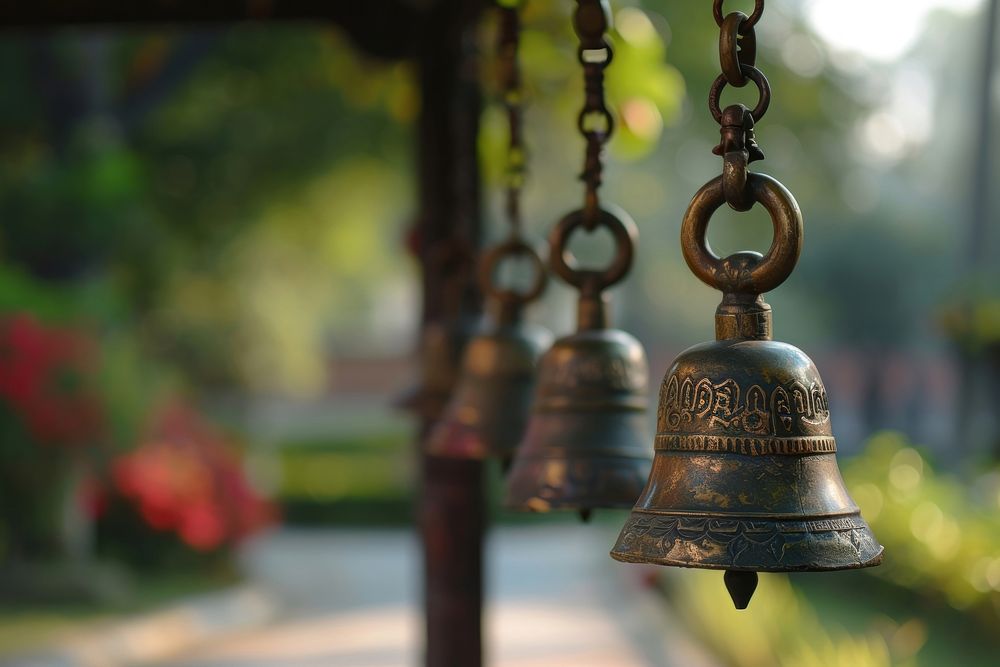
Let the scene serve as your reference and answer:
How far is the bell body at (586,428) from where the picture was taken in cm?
310

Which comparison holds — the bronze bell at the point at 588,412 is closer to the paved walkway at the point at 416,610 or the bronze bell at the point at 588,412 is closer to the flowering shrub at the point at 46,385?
the paved walkway at the point at 416,610

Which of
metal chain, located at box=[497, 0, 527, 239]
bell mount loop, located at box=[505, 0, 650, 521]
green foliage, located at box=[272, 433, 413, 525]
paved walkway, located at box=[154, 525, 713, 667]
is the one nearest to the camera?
bell mount loop, located at box=[505, 0, 650, 521]

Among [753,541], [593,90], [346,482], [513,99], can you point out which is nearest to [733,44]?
[753,541]

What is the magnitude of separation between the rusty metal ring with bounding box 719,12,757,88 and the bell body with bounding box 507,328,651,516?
3.48 feet

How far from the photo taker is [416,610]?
13695 mm

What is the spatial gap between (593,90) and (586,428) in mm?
729

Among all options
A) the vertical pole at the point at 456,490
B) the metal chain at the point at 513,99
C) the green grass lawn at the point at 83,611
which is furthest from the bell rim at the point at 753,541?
the green grass lawn at the point at 83,611

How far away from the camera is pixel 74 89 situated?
14141 millimetres

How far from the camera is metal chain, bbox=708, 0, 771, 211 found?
215cm

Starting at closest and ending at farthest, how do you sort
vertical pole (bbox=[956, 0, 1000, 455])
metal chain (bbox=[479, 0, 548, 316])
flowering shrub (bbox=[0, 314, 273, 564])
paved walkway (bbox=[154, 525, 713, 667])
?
metal chain (bbox=[479, 0, 548, 316]), paved walkway (bbox=[154, 525, 713, 667]), flowering shrub (bbox=[0, 314, 273, 564]), vertical pole (bbox=[956, 0, 1000, 455])

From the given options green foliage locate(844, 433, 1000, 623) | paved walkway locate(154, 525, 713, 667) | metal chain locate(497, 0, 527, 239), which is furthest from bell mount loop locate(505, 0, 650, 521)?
paved walkway locate(154, 525, 713, 667)

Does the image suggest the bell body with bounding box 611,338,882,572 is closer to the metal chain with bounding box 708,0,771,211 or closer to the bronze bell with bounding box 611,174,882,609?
the bronze bell with bounding box 611,174,882,609

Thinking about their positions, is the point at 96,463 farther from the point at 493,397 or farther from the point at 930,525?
the point at 493,397

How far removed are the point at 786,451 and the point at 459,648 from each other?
9.74 ft
